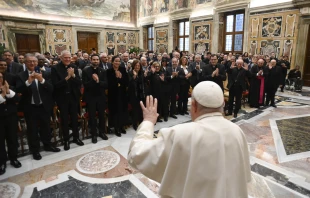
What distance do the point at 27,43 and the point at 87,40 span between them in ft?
14.4

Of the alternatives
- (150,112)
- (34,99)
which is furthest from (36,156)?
(150,112)

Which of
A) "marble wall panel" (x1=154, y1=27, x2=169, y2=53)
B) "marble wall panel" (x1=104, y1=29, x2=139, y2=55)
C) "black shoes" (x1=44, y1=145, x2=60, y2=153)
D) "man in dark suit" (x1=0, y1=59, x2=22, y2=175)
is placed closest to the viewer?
"man in dark suit" (x1=0, y1=59, x2=22, y2=175)

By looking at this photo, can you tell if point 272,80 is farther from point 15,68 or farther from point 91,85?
point 15,68

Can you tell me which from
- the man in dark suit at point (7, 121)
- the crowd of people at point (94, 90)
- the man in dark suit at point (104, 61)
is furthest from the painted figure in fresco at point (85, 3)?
the man in dark suit at point (7, 121)

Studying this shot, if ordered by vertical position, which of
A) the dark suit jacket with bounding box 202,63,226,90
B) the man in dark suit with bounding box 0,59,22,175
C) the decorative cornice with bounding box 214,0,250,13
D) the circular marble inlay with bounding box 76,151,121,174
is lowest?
the circular marble inlay with bounding box 76,151,121,174

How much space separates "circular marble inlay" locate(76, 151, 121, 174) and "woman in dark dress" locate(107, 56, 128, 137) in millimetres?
959

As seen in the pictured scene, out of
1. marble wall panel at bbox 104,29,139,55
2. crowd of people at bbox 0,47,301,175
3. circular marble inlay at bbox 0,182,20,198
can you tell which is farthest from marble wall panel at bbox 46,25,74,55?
circular marble inlay at bbox 0,182,20,198

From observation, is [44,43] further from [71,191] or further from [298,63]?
[298,63]

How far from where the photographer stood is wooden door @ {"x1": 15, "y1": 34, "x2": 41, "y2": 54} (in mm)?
13719

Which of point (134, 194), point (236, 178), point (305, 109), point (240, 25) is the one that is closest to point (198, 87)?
point (236, 178)

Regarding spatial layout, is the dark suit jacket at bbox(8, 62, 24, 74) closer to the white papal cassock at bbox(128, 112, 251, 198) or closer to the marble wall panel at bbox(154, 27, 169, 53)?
the white papal cassock at bbox(128, 112, 251, 198)

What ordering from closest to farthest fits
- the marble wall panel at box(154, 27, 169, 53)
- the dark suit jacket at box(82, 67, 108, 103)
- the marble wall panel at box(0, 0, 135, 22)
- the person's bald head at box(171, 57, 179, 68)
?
1. the dark suit jacket at box(82, 67, 108, 103)
2. the person's bald head at box(171, 57, 179, 68)
3. the marble wall panel at box(0, 0, 135, 22)
4. the marble wall panel at box(154, 27, 169, 53)

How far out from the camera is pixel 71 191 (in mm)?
3027

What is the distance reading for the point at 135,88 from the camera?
5.15 m
